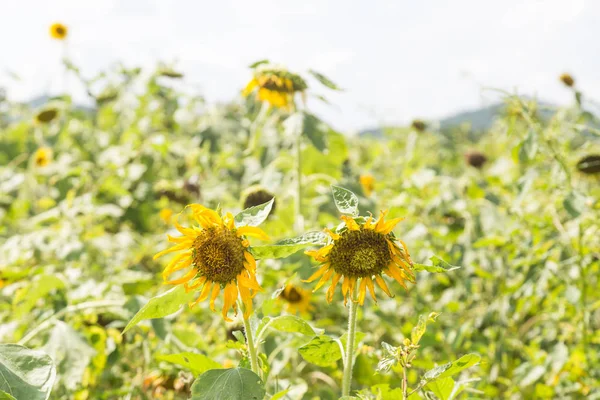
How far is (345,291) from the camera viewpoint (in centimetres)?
103

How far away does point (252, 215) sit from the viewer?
100 centimetres

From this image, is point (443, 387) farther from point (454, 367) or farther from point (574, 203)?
point (574, 203)

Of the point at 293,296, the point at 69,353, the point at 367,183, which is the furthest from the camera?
the point at 367,183

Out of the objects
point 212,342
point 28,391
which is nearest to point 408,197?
point 212,342

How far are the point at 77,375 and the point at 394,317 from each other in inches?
45.8

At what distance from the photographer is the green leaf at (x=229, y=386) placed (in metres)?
0.89

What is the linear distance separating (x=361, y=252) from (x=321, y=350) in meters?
0.21

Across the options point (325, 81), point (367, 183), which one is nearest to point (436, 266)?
point (325, 81)

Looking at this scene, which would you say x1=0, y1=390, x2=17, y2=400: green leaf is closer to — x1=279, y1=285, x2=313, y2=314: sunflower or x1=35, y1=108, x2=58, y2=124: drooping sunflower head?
x1=279, y1=285, x2=313, y2=314: sunflower

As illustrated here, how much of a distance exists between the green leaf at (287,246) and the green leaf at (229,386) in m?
0.20

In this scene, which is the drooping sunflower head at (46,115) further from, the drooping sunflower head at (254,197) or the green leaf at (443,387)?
the green leaf at (443,387)

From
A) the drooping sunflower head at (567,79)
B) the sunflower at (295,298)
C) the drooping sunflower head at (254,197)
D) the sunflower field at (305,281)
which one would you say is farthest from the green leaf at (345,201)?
the drooping sunflower head at (567,79)

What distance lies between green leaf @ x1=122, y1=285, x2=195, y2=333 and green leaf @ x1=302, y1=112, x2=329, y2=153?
0.94 m

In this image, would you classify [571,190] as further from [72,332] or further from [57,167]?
[57,167]
